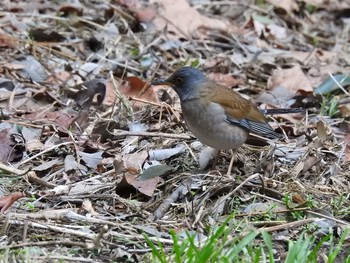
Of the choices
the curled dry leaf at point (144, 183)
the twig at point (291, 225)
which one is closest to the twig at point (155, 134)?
the curled dry leaf at point (144, 183)

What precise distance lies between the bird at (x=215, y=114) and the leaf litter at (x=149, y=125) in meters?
0.23

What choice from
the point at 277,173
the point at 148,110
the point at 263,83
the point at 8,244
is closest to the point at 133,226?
the point at 8,244

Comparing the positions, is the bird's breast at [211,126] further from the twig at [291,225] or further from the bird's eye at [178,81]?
the twig at [291,225]

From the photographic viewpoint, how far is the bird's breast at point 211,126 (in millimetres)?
5656

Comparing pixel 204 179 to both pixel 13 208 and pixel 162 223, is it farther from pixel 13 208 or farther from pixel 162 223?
pixel 13 208

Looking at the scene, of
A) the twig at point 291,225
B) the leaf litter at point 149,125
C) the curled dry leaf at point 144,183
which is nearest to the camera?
the twig at point 291,225

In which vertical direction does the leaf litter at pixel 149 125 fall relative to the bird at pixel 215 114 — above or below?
below

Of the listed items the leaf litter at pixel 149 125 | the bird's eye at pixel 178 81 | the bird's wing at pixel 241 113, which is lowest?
the leaf litter at pixel 149 125

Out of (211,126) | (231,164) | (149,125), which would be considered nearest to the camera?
(211,126)

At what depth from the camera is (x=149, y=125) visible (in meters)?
6.70

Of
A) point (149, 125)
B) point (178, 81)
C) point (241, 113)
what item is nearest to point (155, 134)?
point (178, 81)

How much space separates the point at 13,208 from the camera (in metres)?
5.12

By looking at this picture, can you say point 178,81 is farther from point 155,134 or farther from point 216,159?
point 216,159

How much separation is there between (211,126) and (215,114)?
0.12m
